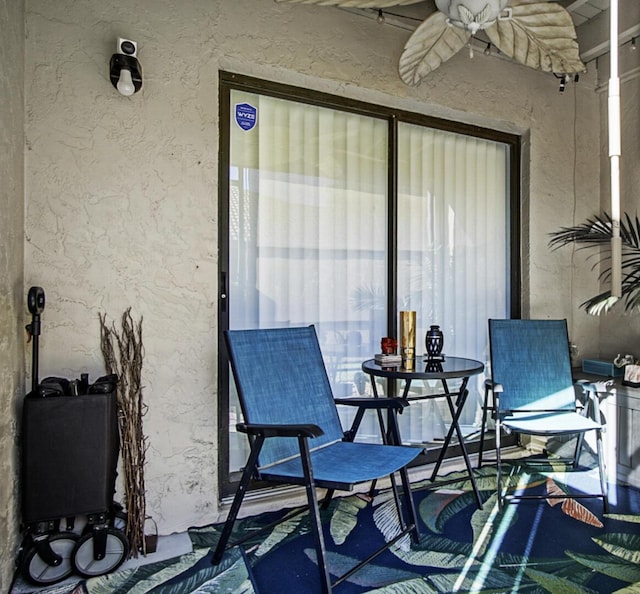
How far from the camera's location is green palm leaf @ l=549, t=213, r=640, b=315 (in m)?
3.16

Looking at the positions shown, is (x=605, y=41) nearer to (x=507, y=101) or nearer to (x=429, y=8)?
(x=507, y=101)

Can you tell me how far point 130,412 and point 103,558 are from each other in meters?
0.63

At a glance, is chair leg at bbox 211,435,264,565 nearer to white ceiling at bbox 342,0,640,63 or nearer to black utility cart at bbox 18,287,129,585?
black utility cart at bbox 18,287,129,585

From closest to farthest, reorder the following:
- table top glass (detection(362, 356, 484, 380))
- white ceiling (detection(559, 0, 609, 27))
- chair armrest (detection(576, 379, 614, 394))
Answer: table top glass (detection(362, 356, 484, 380))
chair armrest (detection(576, 379, 614, 394))
white ceiling (detection(559, 0, 609, 27))

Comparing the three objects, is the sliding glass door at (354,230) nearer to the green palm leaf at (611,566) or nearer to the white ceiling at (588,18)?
the white ceiling at (588,18)

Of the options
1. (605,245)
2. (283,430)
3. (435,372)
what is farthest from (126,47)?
(605,245)

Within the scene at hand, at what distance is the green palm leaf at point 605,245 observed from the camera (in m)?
3.16

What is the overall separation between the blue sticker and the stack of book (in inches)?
61.0

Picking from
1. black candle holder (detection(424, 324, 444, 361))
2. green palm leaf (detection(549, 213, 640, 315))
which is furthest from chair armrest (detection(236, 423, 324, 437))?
green palm leaf (detection(549, 213, 640, 315))

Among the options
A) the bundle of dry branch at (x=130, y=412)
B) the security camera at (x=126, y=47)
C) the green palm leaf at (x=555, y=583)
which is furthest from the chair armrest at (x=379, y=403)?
the security camera at (x=126, y=47)

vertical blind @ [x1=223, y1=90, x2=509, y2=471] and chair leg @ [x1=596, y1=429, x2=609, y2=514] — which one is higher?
vertical blind @ [x1=223, y1=90, x2=509, y2=471]

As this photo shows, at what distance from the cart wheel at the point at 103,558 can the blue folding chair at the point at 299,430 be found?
1.36ft

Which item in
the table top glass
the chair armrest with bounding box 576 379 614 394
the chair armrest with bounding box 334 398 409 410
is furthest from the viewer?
the chair armrest with bounding box 576 379 614 394

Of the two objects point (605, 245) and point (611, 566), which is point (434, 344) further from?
point (605, 245)
